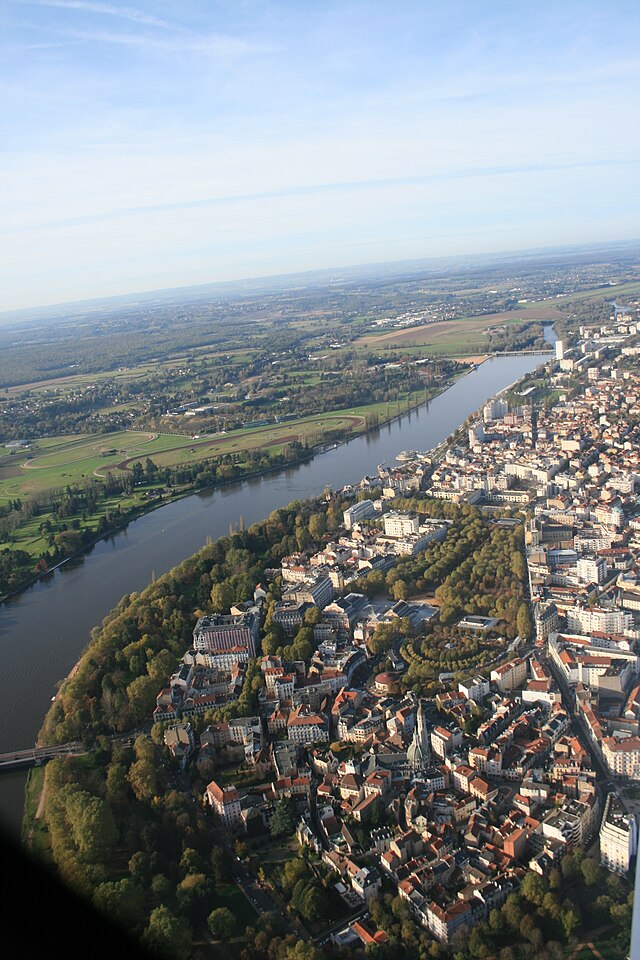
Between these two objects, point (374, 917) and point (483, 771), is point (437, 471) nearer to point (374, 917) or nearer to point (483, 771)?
point (483, 771)

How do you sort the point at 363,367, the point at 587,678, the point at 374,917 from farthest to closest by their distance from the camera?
the point at 363,367
the point at 587,678
the point at 374,917

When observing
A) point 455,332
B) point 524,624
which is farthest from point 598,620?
point 455,332

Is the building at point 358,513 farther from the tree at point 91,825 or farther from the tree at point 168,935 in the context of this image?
the tree at point 168,935

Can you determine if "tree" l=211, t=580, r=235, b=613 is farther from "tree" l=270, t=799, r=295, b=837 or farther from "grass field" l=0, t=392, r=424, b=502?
"grass field" l=0, t=392, r=424, b=502

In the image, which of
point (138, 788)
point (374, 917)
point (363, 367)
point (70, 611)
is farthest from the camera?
point (363, 367)

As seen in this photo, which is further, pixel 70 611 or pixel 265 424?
pixel 265 424

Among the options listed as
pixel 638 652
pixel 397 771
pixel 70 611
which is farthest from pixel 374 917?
pixel 70 611

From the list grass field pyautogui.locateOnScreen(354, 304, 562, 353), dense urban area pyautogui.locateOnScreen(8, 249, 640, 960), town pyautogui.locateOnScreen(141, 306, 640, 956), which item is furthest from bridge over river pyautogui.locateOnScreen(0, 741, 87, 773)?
grass field pyautogui.locateOnScreen(354, 304, 562, 353)
